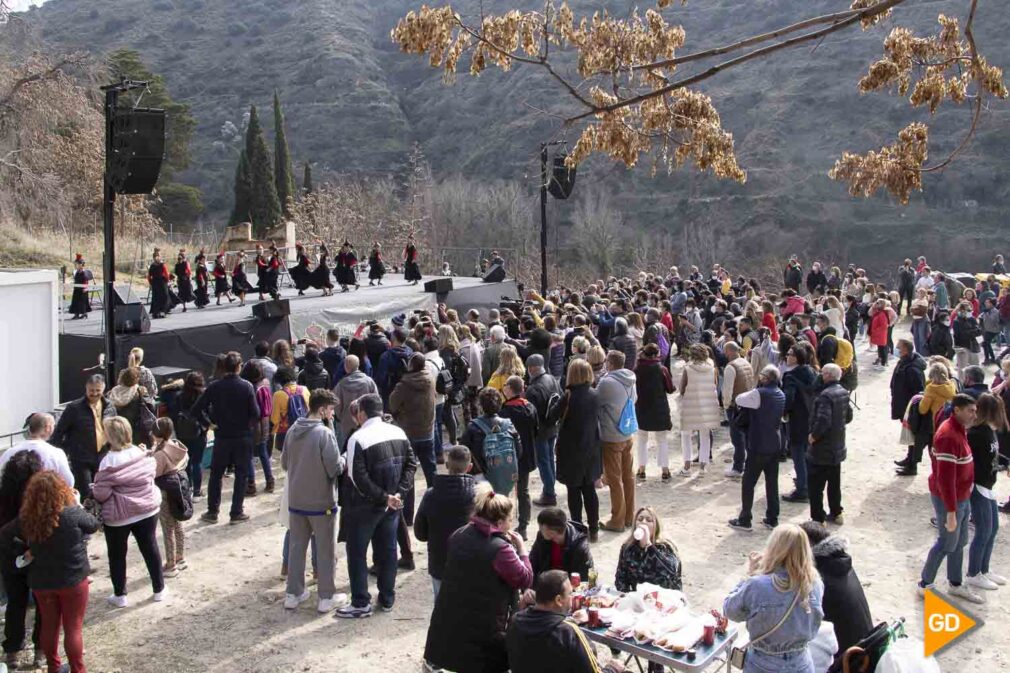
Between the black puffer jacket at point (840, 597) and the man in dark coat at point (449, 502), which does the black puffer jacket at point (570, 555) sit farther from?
the black puffer jacket at point (840, 597)

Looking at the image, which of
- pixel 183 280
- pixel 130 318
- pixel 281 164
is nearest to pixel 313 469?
pixel 130 318

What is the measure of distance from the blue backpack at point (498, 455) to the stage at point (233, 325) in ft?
26.1

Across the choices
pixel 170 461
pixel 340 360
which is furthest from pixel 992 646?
pixel 340 360

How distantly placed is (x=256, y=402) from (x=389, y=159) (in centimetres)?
6954

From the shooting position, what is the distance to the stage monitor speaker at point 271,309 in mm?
15469

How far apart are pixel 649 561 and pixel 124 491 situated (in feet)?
11.4

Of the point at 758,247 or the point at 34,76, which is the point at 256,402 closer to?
the point at 34,76

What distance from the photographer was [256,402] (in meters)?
7.82

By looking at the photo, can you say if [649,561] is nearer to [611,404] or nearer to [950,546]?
[950,546]

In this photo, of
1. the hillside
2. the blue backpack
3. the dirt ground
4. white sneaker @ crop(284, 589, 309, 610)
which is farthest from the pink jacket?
the hillside

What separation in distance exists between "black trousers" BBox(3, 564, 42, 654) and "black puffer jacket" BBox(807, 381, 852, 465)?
19.2 ft

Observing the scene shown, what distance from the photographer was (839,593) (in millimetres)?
4227

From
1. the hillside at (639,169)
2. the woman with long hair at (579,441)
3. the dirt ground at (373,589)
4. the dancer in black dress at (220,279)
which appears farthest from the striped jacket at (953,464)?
the hillside at (639,169)

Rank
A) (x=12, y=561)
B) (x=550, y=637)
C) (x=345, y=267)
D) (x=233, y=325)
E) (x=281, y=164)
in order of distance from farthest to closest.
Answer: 1. (x=281, y=164)
2. (x=345, y=267)
3. (x=233, y=325)
4. (x=12, y=561)
5. (x=550, y=637)
